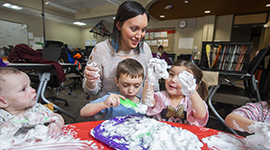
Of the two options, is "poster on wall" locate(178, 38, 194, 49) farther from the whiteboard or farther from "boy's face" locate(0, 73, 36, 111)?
the whiteboard

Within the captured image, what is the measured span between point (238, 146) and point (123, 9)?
1035 millimetres

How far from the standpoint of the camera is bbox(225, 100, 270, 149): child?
53cm

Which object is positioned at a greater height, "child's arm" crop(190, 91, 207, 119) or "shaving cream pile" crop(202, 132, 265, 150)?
"child's arm" crop(190, 91, 207, 119)

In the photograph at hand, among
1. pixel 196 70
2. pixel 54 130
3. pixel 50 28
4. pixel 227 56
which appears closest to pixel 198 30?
pixel 227 56

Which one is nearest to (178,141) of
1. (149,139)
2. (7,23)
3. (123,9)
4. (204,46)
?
(149,139)

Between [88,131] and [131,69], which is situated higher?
[131,69]

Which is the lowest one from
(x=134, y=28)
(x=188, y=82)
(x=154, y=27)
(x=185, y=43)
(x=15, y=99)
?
(x=15, y=99)

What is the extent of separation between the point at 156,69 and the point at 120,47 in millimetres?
564

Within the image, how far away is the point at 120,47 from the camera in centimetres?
119

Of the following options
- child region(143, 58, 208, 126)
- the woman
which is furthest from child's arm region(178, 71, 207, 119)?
the woman

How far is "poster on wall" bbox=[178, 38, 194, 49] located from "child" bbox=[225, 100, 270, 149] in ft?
20.8

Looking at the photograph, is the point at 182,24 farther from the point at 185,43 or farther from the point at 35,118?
the point at 35,118

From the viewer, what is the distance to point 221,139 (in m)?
0.60

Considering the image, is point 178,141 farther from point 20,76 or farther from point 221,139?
point 20,76
